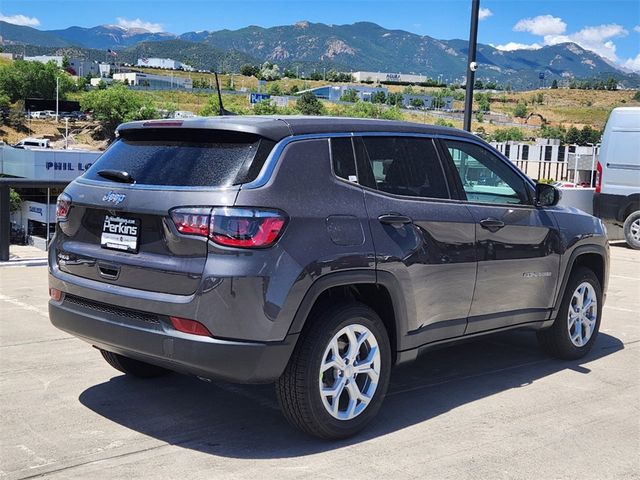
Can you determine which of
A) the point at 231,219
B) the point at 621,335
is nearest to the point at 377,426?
the point at 231,219

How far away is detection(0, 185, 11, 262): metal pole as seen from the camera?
9.16 metres

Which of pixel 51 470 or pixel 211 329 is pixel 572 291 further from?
pixel 51 470

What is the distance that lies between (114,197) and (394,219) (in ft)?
5.17

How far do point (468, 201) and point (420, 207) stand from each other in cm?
56

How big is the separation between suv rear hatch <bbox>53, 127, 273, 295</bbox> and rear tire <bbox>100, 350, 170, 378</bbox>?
92cm

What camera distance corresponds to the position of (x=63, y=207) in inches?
172

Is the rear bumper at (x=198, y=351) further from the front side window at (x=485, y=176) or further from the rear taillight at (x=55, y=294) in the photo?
the front side window at (x=485, y=176)

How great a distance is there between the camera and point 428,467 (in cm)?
377

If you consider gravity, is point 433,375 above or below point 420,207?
below

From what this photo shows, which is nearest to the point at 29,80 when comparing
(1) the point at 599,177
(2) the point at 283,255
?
(1) the point at 599,177

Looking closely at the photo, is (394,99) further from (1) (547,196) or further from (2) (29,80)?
(1) (547,196)

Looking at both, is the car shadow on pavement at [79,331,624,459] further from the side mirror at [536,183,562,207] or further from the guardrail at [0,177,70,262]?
the guardrail at [0,177,70,262]

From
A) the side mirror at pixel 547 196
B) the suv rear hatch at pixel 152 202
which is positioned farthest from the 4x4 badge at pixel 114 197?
the side mirror at pixel 547 196

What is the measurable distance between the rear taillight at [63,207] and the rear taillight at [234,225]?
3.28 ft
